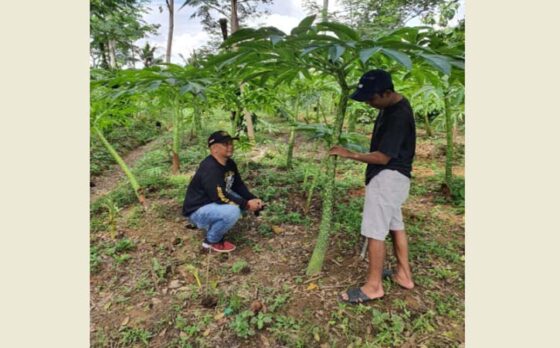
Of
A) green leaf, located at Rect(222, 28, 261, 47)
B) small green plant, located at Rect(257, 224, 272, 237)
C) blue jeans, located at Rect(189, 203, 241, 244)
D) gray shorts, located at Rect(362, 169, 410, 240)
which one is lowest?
small green plant, located at Rect(257, 224, 272, 237)

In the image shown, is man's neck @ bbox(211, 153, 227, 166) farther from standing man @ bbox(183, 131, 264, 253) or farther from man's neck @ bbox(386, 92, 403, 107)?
man's neck @ bbox(386, 92, 403, 107)

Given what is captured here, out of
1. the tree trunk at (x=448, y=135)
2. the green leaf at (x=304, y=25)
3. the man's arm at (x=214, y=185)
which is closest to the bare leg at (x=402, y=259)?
the man's arm at (x=214, y=185)

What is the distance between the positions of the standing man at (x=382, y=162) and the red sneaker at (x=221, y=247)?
86cm

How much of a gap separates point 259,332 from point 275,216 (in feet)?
4.02

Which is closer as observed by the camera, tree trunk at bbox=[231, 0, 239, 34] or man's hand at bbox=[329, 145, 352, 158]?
man's hand at bbox=[329, 145, 352, 158]

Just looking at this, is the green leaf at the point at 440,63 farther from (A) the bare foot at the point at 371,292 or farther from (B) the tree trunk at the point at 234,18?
(B) the tree trunk at the point at 234,18

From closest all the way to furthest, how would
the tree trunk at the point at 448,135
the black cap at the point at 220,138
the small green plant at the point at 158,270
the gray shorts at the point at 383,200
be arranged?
the gray shorts at the point at 383,200
the small green plant at the point at 158,270
the black cap at the point at 220,138
the tree trunk at the point at 448,135

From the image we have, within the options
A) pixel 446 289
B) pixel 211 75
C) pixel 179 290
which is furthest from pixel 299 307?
pixel 211 75

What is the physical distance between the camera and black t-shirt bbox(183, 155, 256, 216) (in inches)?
85.1

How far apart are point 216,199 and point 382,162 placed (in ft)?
3.63

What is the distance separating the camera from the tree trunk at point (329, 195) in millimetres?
1743

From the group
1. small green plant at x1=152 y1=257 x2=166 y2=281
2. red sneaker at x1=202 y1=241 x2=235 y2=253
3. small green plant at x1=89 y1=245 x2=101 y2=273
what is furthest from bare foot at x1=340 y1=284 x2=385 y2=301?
small green plant at x1=89 y1=245 x2=101 y2=273

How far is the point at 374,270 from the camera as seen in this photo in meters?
1.73

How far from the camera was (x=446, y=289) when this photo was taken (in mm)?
1879
